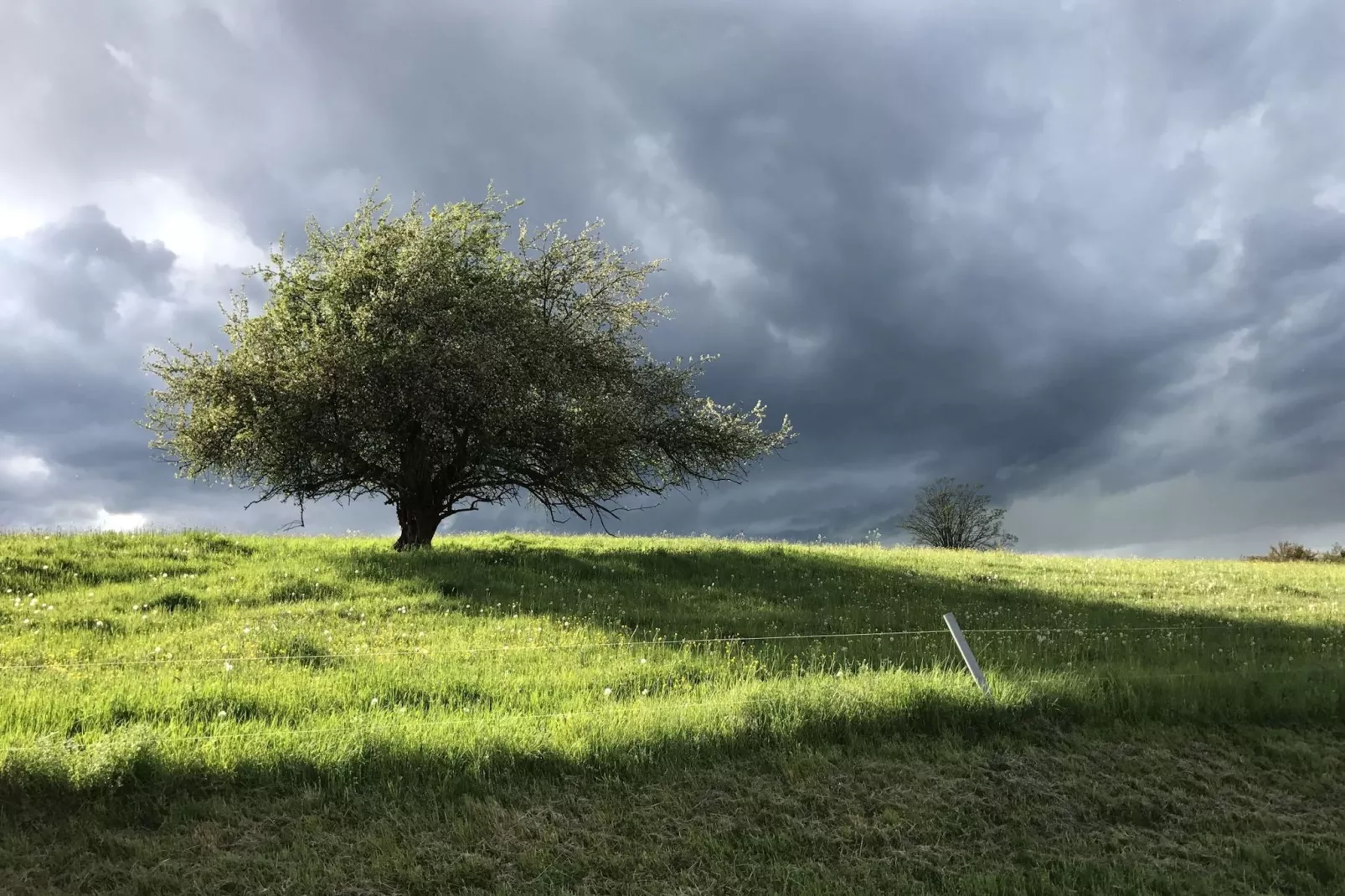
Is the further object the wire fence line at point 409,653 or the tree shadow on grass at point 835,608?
the tree shadow on grass at point 835,608

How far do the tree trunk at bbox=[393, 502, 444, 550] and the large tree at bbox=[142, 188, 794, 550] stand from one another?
46mm

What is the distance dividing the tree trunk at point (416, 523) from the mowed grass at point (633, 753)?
6725 mm

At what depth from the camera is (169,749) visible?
7051 millimetres

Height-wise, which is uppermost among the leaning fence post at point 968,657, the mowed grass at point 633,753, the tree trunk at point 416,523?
the tree trunk at point 416,523

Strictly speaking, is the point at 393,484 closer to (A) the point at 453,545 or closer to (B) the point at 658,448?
(A) the point at 453,545

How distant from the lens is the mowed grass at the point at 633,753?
19.5 feet

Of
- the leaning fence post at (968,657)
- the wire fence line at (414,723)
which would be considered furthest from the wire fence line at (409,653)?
the wire fence line at (414,723)

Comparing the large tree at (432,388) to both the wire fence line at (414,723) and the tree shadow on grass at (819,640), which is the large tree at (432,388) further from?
the wire fence line at (414,723)

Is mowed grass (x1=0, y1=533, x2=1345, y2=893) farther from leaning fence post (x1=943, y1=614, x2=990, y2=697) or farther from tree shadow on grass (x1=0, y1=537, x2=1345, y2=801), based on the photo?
leaning fence post (x1=943, y1=614, x2=990, y2=697)

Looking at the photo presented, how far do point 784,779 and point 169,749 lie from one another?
5.46 metres

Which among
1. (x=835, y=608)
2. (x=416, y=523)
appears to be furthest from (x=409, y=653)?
(x=416, y=523)

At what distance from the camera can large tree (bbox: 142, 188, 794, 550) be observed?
63.9ft

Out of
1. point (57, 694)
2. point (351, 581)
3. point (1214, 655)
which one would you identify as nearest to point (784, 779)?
point (57, 694)

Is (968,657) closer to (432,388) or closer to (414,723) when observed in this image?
(414,723)
